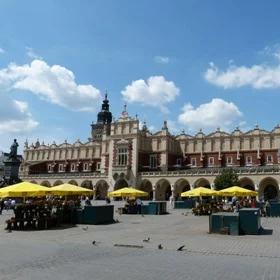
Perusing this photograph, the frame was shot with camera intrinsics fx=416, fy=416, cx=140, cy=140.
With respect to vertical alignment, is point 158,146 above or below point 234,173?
above

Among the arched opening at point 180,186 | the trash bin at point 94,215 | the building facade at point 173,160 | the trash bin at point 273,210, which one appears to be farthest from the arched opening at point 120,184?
the trash bin at point 94,215

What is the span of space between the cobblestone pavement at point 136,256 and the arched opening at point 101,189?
2228 inches

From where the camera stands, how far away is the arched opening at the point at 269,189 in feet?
192

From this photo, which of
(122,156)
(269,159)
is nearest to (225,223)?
(269,159)

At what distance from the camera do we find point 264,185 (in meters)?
60.1

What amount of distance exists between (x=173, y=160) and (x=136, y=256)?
204 ft

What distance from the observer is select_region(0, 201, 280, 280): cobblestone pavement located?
950cm

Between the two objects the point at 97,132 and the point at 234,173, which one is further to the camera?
the point at 97,132

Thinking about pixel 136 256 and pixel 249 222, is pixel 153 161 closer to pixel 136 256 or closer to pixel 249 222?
pixel 249 222

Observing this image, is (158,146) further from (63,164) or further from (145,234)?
(145,234)

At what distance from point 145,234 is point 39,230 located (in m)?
5.34

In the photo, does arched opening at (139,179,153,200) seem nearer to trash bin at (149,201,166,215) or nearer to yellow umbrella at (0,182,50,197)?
trash bin at (149,201,166,215)

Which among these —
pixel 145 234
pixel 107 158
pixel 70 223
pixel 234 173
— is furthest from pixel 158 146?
pixel 145 234

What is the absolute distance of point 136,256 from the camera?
39.5 ft
